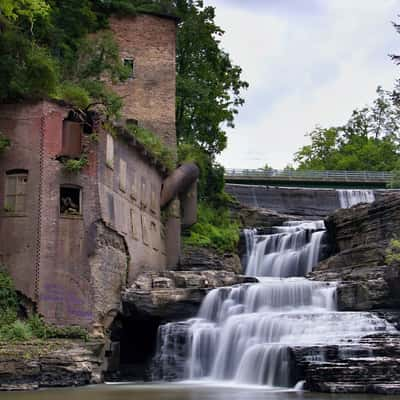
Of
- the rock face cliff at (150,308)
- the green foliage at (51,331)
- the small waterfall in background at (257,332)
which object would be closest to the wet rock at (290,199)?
the rock face cliff at (150,308)

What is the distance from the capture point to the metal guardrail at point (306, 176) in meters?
69.6

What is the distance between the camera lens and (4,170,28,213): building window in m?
29.9

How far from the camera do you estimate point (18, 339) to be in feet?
88.4

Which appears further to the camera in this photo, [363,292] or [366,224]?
[366,224]

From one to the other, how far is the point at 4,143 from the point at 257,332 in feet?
37.6

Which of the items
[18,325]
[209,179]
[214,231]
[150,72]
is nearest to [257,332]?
[18,325]

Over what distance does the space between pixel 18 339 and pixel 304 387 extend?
954 centimetres

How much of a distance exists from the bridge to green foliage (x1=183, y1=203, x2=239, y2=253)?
66.8 ft

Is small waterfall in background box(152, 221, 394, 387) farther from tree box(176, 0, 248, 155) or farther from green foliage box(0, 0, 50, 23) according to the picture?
tree box(176, 0, 248, 155)

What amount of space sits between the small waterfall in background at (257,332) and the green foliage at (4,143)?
8881mm

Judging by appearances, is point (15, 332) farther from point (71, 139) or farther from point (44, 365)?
point (71, 139)

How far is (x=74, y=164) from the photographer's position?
1188 inches

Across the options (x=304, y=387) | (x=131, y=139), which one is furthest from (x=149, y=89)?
(x=304, y=387)

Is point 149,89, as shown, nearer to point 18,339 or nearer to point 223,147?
point 223,147
